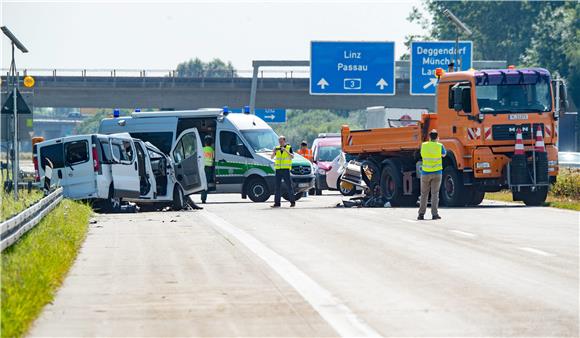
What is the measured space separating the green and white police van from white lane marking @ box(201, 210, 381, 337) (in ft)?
54.3

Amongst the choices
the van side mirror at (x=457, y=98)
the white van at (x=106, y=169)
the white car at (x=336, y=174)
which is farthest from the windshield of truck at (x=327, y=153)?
the van side mirror at (x=457, y=98)

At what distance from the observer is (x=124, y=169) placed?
28328 mm

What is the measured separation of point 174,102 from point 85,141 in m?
50.9

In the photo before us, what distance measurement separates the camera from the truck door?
2755 centimetres

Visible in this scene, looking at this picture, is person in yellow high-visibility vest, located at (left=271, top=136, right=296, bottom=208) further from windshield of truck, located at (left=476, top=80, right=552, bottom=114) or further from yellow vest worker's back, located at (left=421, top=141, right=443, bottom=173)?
yellow vest worker's back, located at (left=421, top=141, right=443, bottom=173)

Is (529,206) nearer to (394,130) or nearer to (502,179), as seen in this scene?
(502,179)

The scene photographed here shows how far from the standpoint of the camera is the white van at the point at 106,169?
1085 inches

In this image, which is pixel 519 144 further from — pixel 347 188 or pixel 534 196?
pixel 347 188

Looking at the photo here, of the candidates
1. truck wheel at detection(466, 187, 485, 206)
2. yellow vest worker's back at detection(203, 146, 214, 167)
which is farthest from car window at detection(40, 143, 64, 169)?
truck wheel at detection(466, 187, 485, 206)

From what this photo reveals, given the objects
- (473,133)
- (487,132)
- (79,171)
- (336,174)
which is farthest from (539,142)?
(336,174)

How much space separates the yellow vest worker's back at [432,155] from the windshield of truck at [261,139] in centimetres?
1105

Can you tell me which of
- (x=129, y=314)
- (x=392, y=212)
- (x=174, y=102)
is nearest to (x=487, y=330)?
(x=129, y=314)

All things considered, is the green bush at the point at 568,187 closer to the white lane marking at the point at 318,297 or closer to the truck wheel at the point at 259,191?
the truck wheel at the point at 259,191

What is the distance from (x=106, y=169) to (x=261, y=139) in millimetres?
8961
